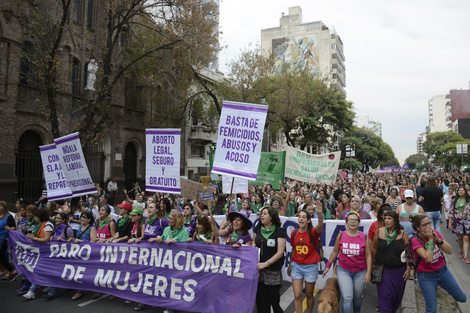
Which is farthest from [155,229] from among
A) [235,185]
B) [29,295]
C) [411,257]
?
[411,257]

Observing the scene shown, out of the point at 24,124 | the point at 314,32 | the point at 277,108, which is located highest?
the point at 314,32

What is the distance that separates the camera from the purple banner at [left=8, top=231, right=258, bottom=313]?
5.25 meters

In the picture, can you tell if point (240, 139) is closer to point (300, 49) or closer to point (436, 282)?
point (436, 282)

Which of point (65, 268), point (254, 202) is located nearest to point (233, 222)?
point (65, 268)

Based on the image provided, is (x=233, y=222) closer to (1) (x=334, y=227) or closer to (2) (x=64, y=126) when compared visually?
(1) (x=334, y=227)

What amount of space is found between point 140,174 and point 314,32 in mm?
57199

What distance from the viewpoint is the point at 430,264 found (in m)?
4.52

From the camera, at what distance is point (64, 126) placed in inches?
767

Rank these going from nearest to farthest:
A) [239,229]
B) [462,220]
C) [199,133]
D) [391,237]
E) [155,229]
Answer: [391,237]
[239,229]
[155,229]
[462,220]
[199,133]

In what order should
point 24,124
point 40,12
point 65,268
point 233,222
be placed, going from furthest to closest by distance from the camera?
point 24,124 < point 40,12 < point 65,268 < point 233,222

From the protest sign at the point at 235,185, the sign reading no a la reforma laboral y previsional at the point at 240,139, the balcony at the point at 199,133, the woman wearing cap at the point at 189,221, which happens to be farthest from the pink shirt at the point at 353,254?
the balcony at the point at 199,133

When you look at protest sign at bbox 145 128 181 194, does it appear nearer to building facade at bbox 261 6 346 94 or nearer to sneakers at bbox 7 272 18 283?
sneakers at bbox 7 272 18 283

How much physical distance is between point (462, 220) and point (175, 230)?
6600 mm

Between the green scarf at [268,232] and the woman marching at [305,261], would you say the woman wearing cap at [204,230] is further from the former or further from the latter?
the woman marching at [305,261]
